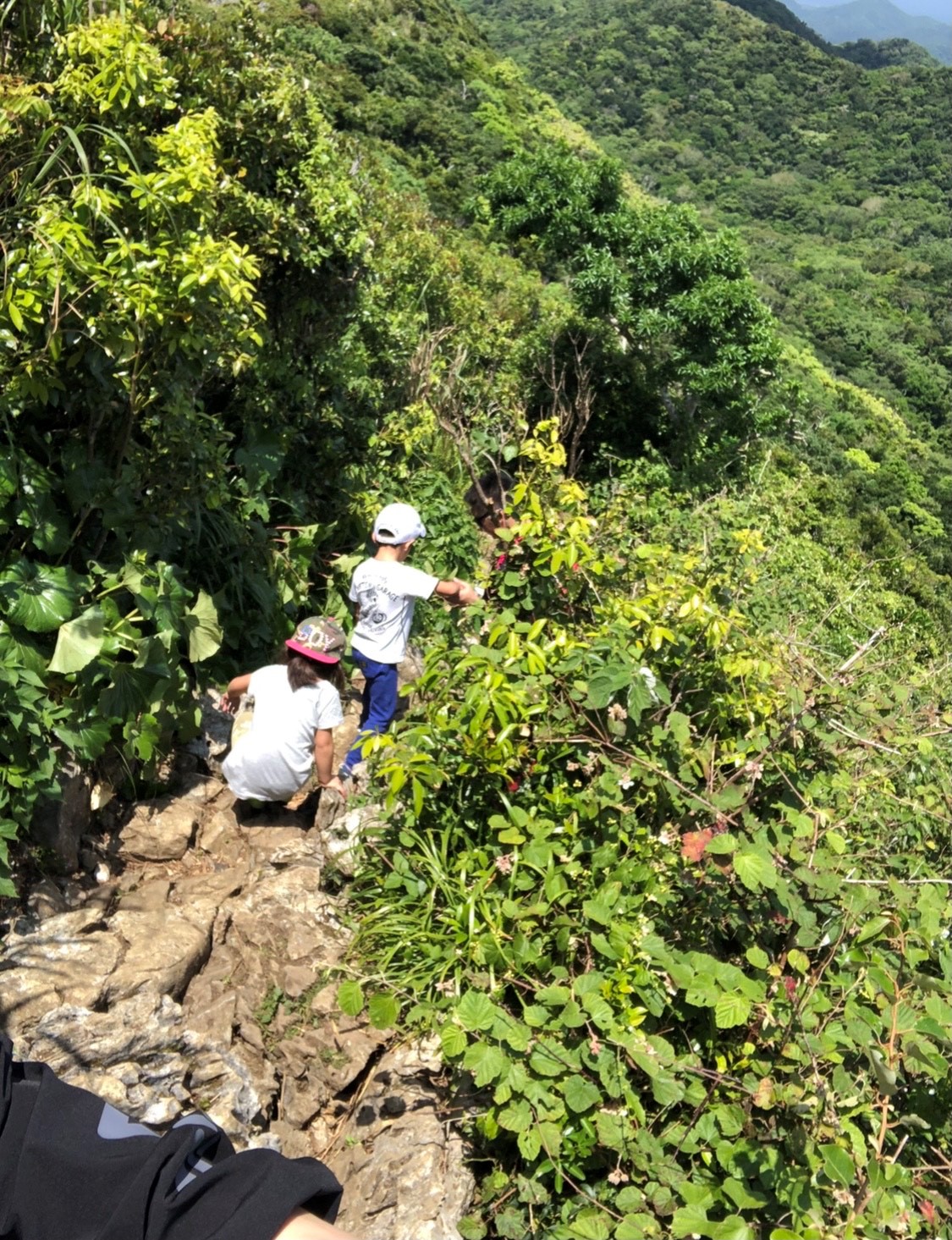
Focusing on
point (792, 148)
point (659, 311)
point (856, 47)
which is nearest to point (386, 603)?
point (659, 311)

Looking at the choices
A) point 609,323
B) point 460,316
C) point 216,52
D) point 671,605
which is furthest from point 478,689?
point 609,323

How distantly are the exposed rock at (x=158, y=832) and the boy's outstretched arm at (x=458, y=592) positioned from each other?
1.38 metres

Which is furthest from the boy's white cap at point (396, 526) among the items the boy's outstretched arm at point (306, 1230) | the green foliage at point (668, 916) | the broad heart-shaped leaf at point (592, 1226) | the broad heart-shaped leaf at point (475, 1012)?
the boy's outstretched arm at point (306, 1230)

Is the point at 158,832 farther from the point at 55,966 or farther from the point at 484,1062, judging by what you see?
the point at 484,1062

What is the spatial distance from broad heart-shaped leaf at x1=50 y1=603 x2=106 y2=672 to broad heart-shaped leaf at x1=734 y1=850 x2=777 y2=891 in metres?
2.11

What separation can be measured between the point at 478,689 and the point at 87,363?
178cm

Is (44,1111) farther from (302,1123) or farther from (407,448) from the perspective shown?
(407,448)

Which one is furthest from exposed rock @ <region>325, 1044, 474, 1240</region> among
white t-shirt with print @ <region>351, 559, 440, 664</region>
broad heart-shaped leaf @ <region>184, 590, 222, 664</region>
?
white t-shirt with print @ <region>351, 559, 440, 664</region>

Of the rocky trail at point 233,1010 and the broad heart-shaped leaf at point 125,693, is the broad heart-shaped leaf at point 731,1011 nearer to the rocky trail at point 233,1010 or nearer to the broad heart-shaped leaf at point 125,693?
the rocky trail at point 233,1010

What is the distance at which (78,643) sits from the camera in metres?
3.06

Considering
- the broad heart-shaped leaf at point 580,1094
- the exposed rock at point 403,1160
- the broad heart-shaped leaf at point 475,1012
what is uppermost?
the broad heart-shaped leaf at point 580,1094

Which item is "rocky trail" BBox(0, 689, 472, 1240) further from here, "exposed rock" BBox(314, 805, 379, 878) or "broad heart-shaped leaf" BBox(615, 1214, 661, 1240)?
"broad heart-shaped leaf" BBox(615, 1214, 661, 1240)

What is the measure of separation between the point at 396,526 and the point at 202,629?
1.06 m

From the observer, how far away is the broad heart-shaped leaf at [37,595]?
2.96m
